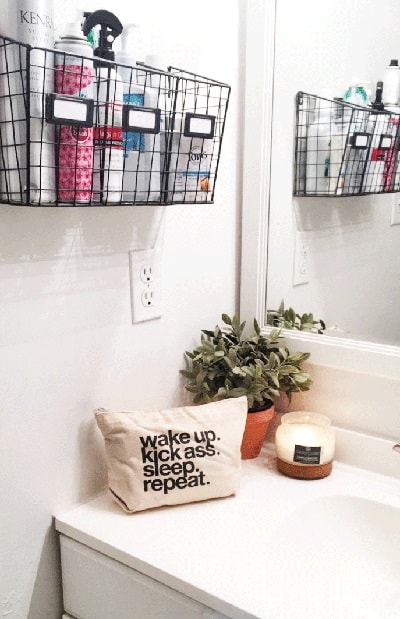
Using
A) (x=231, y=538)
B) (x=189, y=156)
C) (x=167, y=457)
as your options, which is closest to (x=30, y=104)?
(x=189, y=156)

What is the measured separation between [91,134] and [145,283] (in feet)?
1.22

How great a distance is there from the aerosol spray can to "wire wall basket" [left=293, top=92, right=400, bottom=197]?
2.04ft

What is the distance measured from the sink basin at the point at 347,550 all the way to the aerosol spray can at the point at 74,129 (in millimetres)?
666

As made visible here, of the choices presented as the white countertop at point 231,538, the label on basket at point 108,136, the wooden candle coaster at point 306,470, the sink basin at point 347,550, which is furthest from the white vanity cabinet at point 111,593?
the label on basket at point 108,136

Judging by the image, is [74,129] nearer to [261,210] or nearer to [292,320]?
[261,210]

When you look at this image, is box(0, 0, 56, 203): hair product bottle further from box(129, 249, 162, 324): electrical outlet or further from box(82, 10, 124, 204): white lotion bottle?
box(129, 249, 162, 324): electrical outlet

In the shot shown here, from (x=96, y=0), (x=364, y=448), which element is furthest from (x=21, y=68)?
(x=364, y=448)

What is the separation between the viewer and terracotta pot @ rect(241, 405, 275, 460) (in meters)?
1.32

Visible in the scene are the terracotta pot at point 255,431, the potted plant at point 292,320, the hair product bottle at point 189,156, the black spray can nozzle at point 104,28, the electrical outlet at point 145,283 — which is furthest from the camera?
the potted plant at point 292,320

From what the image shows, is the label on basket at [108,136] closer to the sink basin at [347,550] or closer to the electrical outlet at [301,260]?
the electrical outlet at [301,260]

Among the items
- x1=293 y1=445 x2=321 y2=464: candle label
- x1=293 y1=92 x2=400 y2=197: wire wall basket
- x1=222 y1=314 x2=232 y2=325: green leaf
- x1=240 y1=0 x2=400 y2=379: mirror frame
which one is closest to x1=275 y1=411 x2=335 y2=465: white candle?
x1=293 y1=445 x2=321 y2=464: candle label

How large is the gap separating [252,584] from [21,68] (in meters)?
0.81

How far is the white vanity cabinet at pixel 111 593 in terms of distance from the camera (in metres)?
0.98

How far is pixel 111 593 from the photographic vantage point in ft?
3.51
